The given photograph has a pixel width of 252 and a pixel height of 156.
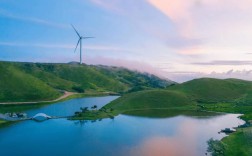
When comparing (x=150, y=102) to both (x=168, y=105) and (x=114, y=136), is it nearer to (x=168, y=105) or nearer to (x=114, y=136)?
(x=168, y=105)

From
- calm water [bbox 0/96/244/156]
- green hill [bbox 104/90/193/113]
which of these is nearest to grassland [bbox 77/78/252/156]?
green hill [bbox 104/90/193/113]

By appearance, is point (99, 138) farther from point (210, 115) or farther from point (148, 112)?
point (210, 115)

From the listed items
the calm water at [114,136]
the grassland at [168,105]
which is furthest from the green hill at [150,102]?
the calm water at [114,136]

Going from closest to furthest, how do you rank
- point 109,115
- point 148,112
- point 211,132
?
point 211,132 < point 109,115 < point 148,112

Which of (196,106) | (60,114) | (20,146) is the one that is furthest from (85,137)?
(196,106)

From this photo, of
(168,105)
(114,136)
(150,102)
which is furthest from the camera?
(150,102)

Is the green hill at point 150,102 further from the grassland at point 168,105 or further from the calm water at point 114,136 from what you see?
the calm water at point 114,136

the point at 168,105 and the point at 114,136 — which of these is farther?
the point at 168,105

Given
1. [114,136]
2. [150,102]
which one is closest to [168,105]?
[150,102]

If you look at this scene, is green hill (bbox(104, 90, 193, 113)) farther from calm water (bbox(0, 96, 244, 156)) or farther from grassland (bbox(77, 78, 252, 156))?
calm water (bbox(0, 96, 244, 156))
